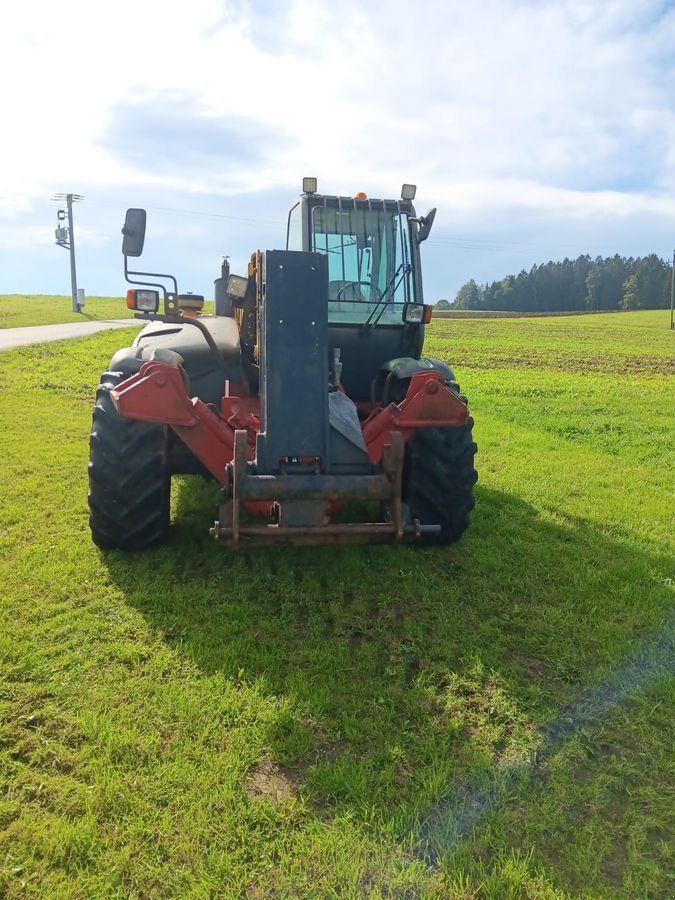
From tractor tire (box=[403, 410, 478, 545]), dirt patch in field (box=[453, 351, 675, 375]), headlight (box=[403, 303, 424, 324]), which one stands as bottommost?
tractor tire (box=[403, 410, 478, 545])

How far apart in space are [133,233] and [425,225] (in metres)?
2.31

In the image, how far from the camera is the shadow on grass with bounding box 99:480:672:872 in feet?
9.05

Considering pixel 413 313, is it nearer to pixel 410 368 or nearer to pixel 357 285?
pixel 357 285

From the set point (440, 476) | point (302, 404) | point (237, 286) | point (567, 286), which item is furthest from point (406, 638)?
point (567, 286)

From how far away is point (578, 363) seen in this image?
67.5 ft

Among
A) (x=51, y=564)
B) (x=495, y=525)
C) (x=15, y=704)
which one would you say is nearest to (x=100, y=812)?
(x=15, y=704)

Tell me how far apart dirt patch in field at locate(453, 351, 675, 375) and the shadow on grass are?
47.3ft

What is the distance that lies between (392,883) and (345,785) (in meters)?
0.43

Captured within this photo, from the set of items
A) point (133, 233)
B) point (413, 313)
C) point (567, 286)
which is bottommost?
point (413, 313)

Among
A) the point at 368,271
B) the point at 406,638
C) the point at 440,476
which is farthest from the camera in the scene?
the point at 368,271

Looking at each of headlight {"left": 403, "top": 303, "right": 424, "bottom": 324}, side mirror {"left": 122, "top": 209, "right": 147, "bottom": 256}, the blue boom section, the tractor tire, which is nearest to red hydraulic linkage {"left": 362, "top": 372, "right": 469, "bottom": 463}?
the tractor tire

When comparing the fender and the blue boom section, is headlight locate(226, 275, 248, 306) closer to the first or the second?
the blue boom section

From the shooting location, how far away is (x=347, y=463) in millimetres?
3846

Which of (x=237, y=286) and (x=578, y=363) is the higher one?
(x=237, y=286)
